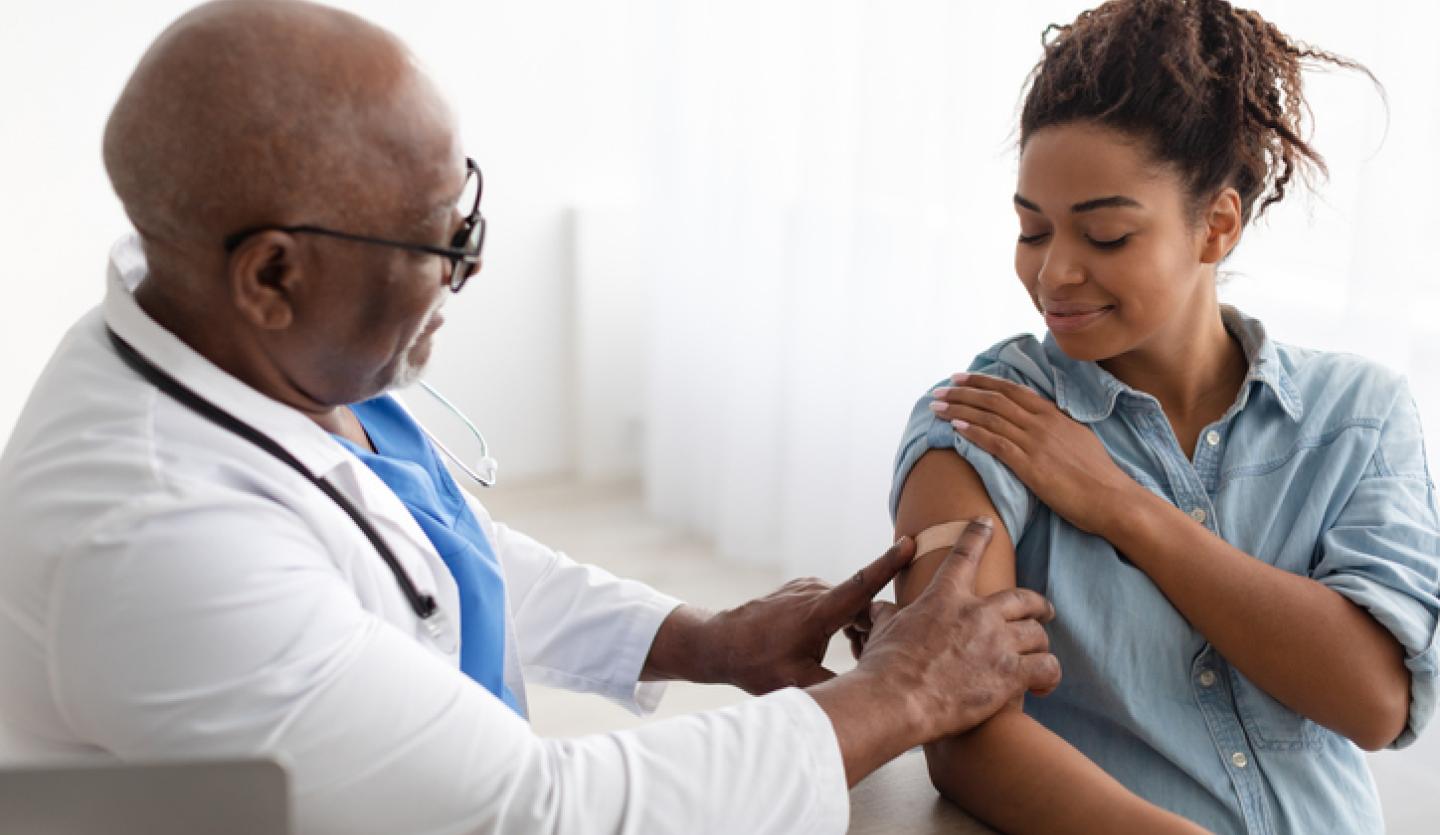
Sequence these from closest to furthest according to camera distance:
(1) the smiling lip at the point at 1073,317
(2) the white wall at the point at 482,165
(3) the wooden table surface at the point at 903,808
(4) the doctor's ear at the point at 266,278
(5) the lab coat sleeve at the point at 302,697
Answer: (5) the lab coat sleeve at the point at 302,697, (4) the doctor's ear at the point at 266,278, (3) the wooden table surface at the point at 903,808, (1) the smiling lip at the point at 1073,317, (2) the white wall at the point at 482,165

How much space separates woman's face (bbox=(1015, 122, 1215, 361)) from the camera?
1.36 m

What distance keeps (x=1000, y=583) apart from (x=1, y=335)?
137 inches

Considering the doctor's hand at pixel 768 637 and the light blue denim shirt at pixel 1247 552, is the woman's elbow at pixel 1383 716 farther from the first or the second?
the doctor's hand at pixel 768 637

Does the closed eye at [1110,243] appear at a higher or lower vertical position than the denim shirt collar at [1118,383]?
higher

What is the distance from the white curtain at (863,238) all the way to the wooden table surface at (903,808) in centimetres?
136

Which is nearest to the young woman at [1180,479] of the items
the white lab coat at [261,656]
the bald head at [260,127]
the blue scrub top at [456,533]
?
the white lab coat at [261,656]

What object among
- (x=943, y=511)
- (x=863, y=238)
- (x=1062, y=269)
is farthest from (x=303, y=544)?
(x=863, y=238)

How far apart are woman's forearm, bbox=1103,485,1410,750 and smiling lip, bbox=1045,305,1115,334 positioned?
8.9 inches

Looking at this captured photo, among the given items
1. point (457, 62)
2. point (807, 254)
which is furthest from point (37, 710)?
point (457, 62)

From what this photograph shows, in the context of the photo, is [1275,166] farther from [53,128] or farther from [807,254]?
[53,128]

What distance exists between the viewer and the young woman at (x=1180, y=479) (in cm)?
127

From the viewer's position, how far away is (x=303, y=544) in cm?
105

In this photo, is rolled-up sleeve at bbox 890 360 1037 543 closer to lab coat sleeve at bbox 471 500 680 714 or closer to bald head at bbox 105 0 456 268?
lab coat sleeve at bbox 471 500 680 714

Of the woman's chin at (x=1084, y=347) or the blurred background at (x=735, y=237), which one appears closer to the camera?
the woman's chin at (x=1084, y=347)
